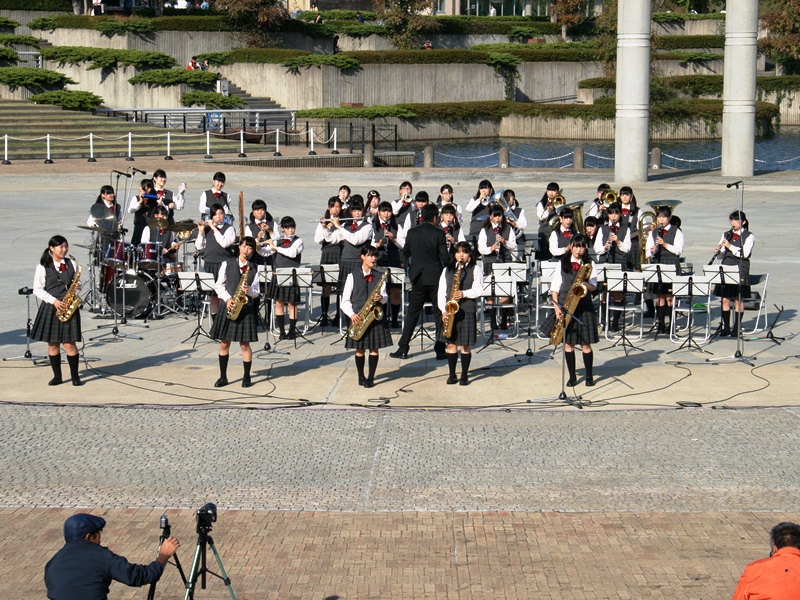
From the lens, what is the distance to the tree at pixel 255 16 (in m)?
55.8

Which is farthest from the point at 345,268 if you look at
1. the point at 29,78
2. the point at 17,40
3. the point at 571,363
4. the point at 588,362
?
the point at 17,40

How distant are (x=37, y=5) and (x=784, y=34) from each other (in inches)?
1585

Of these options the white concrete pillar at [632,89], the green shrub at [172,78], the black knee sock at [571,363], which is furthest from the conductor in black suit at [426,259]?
the green shrub at [172,78]

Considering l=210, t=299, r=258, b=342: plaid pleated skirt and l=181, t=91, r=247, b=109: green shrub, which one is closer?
l=210, t=299, r=258, b=342: plaid pleated skirt

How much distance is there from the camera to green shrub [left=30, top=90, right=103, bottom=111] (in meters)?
43.5

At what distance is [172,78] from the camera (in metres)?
47.8

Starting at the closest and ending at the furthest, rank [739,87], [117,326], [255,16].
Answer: [117,326], [739,87], [255,16]

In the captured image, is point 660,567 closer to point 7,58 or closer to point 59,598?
point 59,598

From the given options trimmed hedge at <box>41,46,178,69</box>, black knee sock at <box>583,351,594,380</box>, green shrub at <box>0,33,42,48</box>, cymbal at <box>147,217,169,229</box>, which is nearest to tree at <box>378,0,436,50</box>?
trimmed hedge at <box>41,46,178,69</box>

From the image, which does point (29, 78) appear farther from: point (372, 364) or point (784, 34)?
point (784, 34)

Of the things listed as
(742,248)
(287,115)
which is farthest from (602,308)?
(287,115)

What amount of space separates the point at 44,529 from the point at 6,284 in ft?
37.9

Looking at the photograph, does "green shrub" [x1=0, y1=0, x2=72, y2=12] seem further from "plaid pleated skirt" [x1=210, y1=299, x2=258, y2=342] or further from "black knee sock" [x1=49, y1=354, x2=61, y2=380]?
"plaid pleated skirt" [x1=210, y1=299, x2=258, y2=342]

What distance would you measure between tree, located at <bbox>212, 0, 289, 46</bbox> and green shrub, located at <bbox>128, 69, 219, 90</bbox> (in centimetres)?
792
